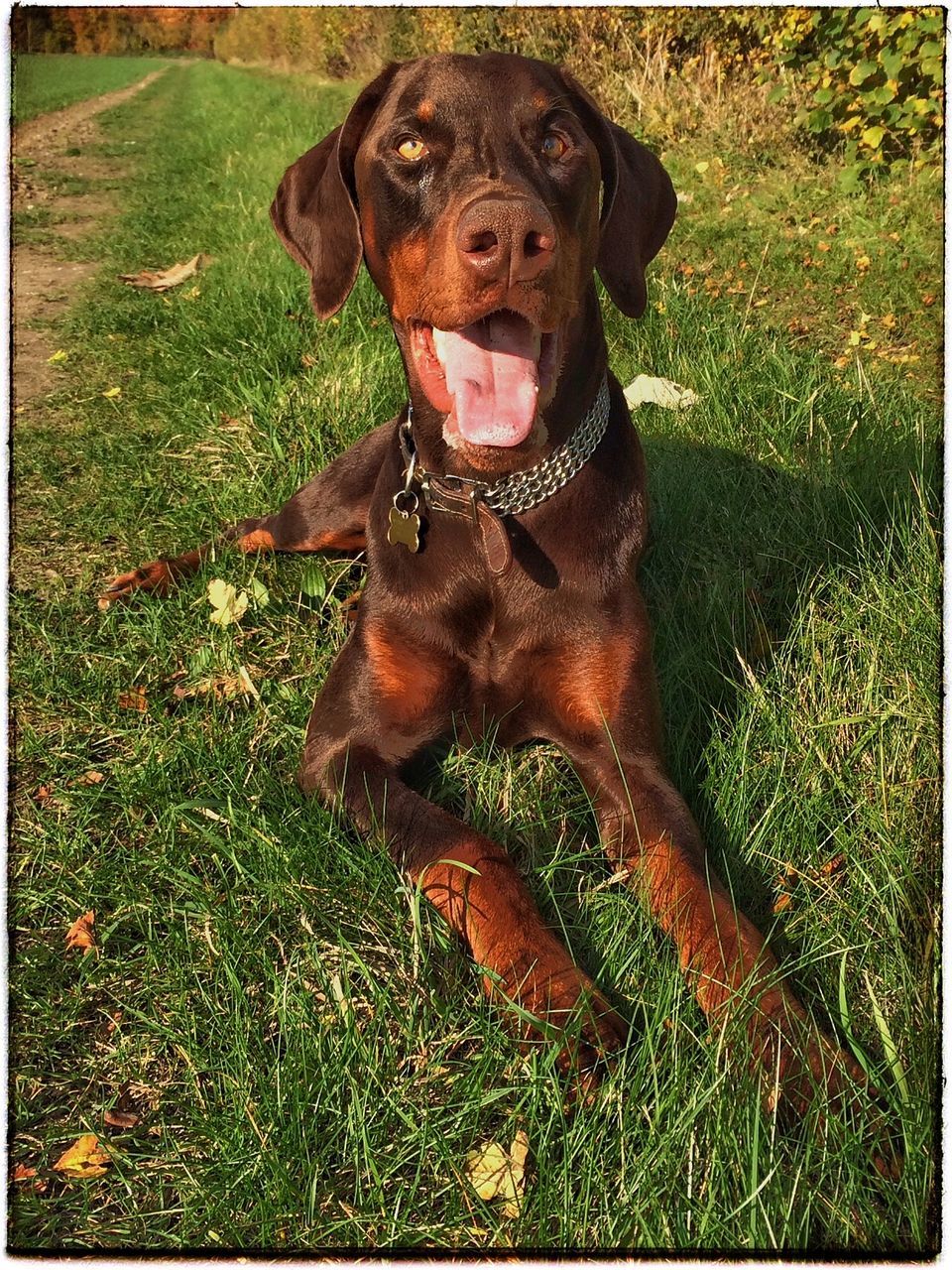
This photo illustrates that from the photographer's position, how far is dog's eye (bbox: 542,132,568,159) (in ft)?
7.68

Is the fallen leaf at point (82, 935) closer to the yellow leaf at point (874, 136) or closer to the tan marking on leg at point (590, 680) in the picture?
the tan marking on leg at point (590, 680)

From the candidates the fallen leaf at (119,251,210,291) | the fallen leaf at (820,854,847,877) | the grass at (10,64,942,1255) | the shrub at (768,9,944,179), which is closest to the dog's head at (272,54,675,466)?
the grass at (10,64,942,1255)

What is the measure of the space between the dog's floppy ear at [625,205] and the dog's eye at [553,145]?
0.59ft

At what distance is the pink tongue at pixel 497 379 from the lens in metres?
2.26

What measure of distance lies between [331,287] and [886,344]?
115 inches

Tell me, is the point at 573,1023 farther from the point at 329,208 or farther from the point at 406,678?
the point at 329,208

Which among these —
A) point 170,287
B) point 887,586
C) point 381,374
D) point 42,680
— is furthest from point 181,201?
point 887,586

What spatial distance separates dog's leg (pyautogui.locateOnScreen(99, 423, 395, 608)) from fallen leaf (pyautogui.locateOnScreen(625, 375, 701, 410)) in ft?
3.65

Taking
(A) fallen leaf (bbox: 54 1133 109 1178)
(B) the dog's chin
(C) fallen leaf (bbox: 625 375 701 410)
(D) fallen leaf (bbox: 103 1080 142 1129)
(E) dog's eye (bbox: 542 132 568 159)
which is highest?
(E) dog's eye (bbox: 542 132 568 159)

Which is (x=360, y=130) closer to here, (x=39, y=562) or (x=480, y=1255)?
(x=39, y=562)

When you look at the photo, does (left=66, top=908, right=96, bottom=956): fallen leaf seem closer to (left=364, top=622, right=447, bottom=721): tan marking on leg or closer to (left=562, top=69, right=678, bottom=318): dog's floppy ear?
(left=364, top=622, right=447, bottom=721): tan marking on leg

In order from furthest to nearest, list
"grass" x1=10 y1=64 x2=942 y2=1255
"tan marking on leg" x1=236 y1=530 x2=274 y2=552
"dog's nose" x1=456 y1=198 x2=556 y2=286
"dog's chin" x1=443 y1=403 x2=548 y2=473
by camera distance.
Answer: "tan marking on leg" x1=236 y1=530 x2=274 y2=552 → "dog's chin" x1=443 y1=403 x2=548 y2=473 → "dog's nose" x1=456 y1=198 x2=556 y2=286 → "grass" x1=10 y1=64 x2=942 y2=1255

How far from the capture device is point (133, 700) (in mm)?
2947

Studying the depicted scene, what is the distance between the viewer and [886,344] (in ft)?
15.4
